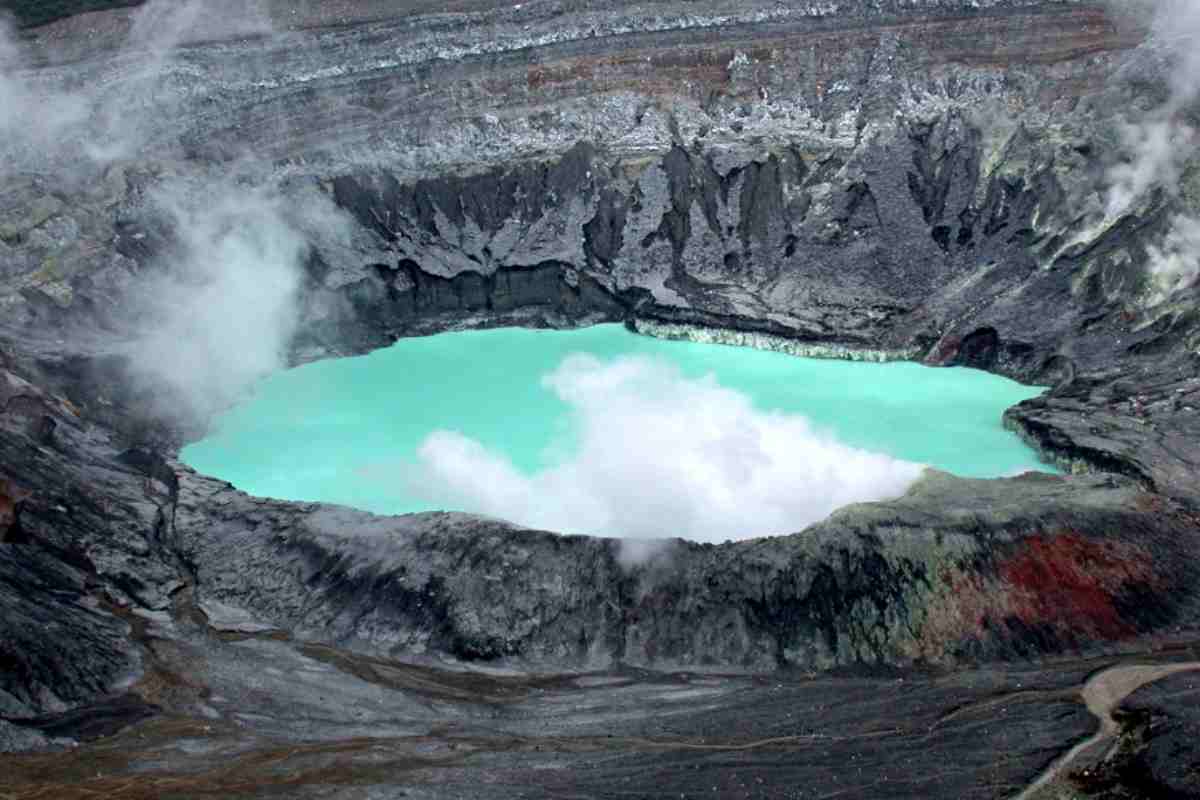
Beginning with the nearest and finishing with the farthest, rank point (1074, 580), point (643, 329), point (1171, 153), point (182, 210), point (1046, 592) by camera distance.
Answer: point (1046, 592), point (1074, 580), point (1171, 153), point (182, 210), point (643, 329)

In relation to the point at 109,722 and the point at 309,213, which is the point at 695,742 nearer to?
the point at 109,722

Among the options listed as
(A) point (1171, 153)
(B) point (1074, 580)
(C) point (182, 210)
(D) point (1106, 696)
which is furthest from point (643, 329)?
(D) point (1106, 696)

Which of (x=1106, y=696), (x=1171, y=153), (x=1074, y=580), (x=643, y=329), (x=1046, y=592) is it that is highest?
(x=1171, y=153)

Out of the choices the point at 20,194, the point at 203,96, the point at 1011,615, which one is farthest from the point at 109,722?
the point at 203,96

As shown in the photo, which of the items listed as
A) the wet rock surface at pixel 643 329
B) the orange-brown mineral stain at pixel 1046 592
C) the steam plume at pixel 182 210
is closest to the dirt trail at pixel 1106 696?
the wet rock surface at pixel 643 329

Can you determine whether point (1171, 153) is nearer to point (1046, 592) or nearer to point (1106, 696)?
point (1046, 592)

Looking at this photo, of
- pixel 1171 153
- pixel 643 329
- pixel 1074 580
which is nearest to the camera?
pixel 1074 580

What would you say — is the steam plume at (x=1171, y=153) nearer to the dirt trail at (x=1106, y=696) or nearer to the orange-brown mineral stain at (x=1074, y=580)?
the orange-brown mineral stain at (x=1074, y=580)
